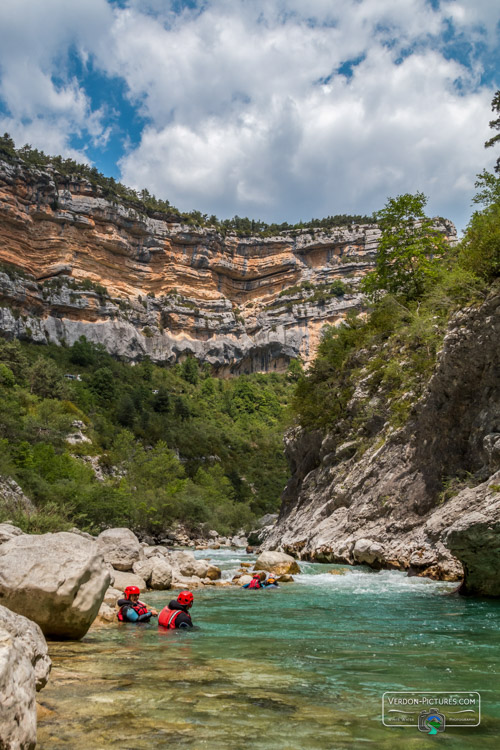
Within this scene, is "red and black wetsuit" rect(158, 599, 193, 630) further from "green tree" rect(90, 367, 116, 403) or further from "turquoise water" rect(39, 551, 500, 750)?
"green tree" rect(90, 367, 116, 403)

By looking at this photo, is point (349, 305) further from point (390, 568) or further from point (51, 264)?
point (390, 568)

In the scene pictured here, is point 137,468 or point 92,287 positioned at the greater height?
Result: point 92,287

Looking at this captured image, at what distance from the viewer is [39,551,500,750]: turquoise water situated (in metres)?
3.64

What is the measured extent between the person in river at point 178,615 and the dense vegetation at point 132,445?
15.0m

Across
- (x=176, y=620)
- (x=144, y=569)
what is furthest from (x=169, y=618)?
(x=144, y=569)

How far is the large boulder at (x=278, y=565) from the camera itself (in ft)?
55.8

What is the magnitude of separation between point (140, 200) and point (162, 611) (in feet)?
384

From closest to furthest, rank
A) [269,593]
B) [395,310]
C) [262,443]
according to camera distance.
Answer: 1. [269,593]
2. [395,310]
3. [262,443]

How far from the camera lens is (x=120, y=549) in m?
16.3

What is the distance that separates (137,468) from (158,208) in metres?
79.1

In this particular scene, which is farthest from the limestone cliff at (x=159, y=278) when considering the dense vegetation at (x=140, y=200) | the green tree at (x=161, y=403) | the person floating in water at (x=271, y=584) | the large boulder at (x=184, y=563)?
the person floating in water at (x=271, y=584)

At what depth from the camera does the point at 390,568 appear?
1616cm

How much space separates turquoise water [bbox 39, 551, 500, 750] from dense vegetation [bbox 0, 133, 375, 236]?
10635cm

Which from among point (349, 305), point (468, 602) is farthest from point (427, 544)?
point (349, 305)
